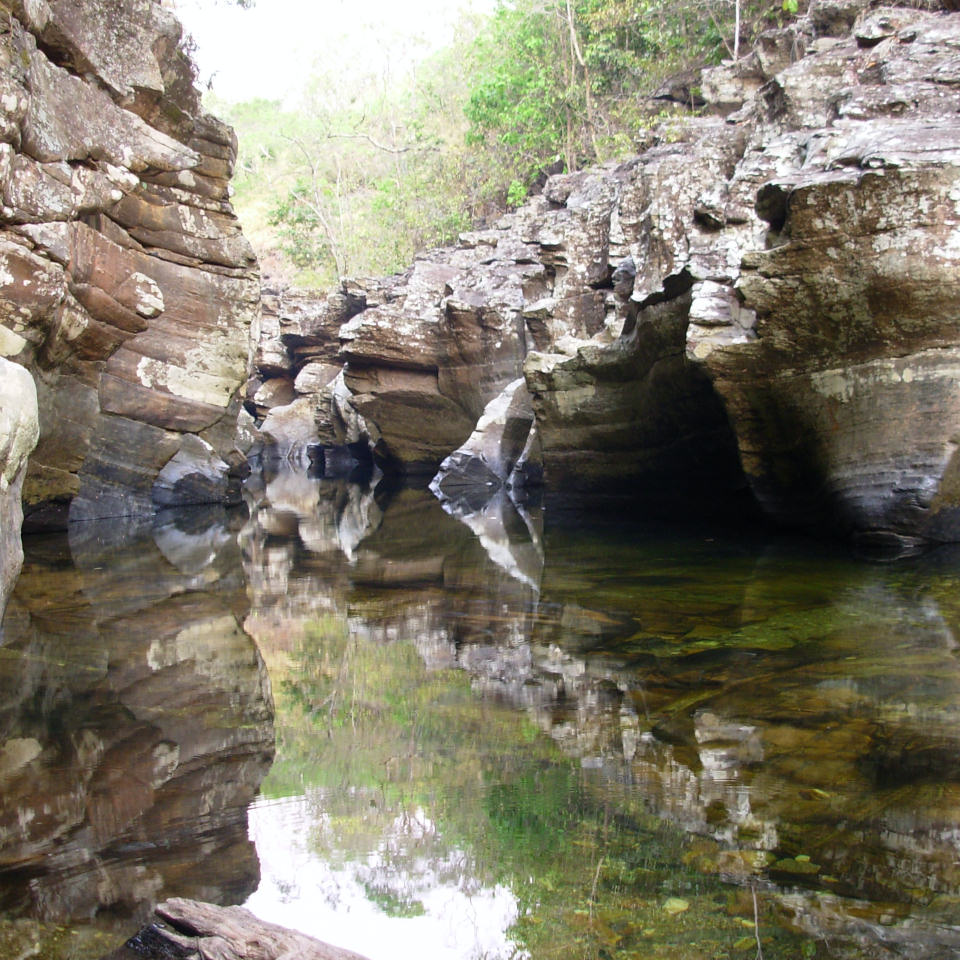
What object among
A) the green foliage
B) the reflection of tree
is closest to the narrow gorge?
the reflection of tree

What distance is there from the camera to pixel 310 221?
3784cm

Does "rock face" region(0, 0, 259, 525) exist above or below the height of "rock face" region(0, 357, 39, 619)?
above

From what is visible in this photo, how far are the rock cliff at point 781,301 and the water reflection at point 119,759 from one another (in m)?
4.72

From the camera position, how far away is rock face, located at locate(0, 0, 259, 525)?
7297 millimetres

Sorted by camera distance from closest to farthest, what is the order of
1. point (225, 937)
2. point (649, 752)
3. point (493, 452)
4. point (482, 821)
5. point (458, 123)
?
point (225, 937) → point (482, 821) → point (649, 752) → point (493, 452) → point (458, 123)

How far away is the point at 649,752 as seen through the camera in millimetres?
3029

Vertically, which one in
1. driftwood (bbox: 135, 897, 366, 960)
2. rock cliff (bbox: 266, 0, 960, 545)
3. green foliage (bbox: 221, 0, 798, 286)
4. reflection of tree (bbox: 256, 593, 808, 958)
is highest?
green foliage (bbox: 221, 0, 798, 286)

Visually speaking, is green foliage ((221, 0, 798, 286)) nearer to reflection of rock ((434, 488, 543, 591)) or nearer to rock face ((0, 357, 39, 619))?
reflection of rock ((434, 488, 543, 591))

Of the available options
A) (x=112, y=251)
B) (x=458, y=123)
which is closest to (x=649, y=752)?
(x=112, y=251)

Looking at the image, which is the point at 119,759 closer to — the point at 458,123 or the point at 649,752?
the point at 649,752

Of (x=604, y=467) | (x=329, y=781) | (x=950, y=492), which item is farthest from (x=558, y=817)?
(x=604, y=467)

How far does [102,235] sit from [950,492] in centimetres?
834

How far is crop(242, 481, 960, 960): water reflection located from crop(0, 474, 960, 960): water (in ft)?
0.04

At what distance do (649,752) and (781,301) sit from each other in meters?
5.31
